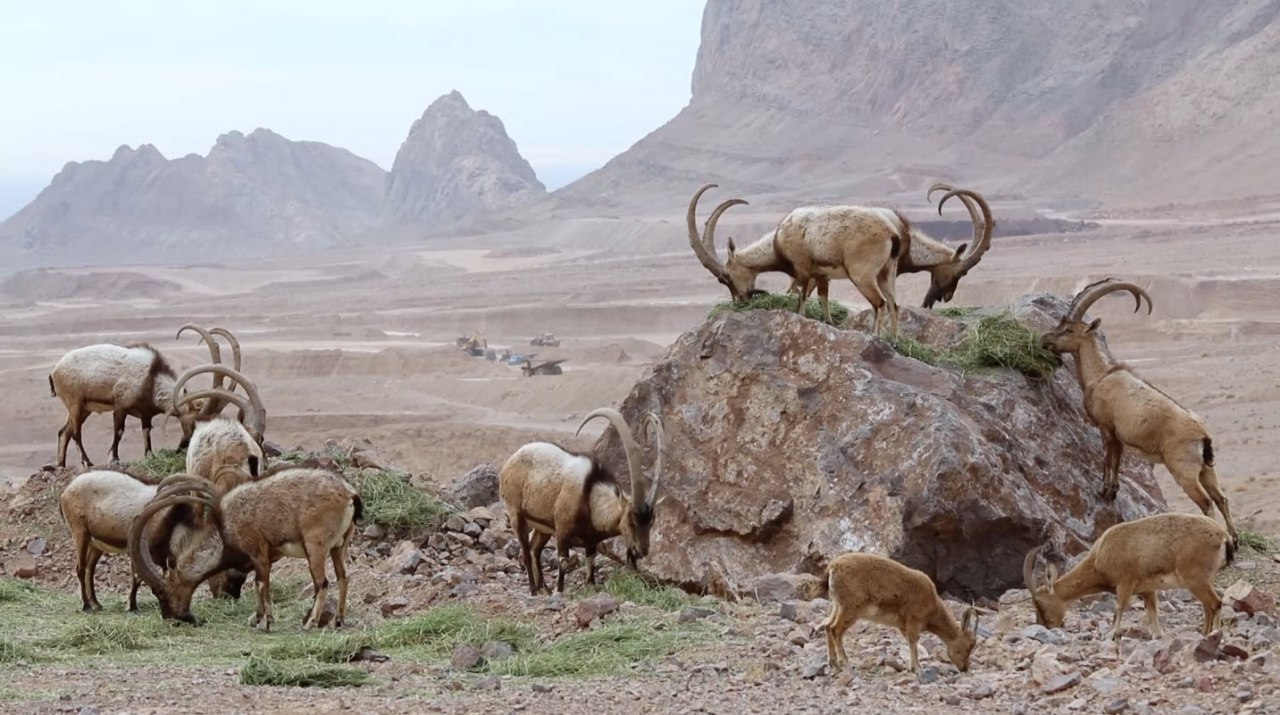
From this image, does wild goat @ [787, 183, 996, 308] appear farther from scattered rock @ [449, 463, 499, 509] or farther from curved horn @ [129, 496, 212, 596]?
curved horn @ [129, 496, 212, 596]

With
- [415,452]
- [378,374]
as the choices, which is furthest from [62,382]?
[378,374]

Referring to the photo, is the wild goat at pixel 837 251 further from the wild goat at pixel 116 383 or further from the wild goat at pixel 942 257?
the wild goat at pixel 116 383

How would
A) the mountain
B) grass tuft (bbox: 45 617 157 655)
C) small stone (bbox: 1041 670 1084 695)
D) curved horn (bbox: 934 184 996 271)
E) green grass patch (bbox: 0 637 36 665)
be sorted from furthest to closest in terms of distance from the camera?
the mountain → curved horn (bbox: 934 184 996 271) → grass tuft (bbox: 45 617 157 655) → green grass patch (bbox: 0 637 36 665) → small stone (bbox: 1041 670 1084 695)

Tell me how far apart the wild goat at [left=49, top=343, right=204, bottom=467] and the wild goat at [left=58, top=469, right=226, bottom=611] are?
4.30 metres

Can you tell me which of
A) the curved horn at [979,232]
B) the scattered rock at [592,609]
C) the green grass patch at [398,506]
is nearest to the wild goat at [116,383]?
the green grass patch at [398,506]

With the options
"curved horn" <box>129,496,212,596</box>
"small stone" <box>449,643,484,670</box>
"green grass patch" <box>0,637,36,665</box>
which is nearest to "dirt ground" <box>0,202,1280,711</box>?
"green grass patch" <box>0,637,36,665</box>

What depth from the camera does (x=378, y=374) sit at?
63.1m

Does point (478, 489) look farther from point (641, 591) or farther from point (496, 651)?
point (496, 651)

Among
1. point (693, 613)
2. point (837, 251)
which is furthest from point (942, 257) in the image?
point (693, 613)

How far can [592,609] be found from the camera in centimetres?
1199

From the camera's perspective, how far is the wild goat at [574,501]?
13656mm

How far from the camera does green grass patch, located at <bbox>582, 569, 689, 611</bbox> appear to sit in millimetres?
13312

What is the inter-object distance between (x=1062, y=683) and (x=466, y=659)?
3901mm

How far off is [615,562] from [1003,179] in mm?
115861
